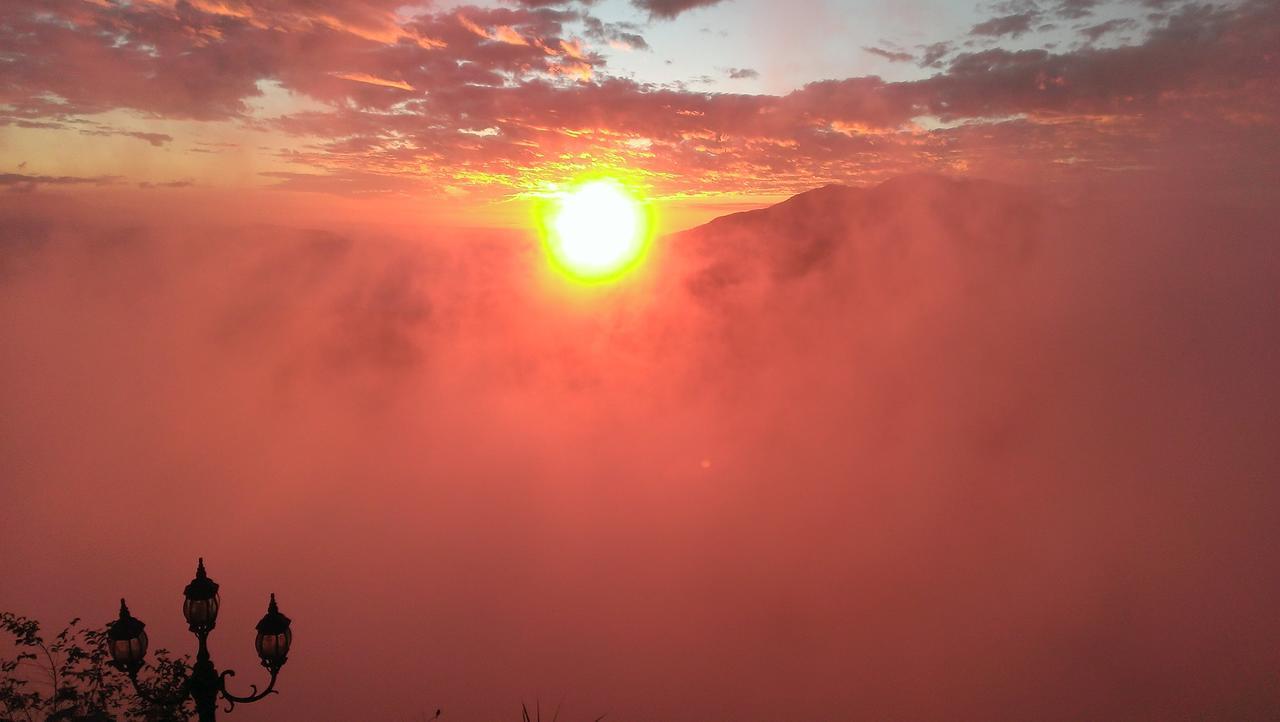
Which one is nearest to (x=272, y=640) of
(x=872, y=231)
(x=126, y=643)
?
(x=126, y=643)

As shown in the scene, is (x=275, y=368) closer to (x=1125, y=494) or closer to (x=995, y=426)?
(x=995, y=426)

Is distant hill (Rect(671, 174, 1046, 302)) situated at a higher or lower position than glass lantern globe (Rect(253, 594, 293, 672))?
lower

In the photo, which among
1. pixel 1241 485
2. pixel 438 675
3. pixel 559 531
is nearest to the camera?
pixel 438 675

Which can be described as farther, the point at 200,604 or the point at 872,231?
the point at 872,231

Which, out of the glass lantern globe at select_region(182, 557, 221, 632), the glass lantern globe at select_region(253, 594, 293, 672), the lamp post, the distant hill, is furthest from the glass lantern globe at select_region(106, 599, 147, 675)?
the distant hill

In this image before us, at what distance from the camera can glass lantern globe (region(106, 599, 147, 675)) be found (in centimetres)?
418

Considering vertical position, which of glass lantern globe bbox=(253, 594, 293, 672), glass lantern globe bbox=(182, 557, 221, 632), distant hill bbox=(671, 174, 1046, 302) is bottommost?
distant hill bbox=(671, 174, 1046, 302)

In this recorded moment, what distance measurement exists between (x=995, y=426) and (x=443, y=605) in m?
53.4

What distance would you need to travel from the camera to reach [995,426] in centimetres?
6781

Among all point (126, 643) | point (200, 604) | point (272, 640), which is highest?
point (200, 604)

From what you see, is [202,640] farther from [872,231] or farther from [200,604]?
[872,231]

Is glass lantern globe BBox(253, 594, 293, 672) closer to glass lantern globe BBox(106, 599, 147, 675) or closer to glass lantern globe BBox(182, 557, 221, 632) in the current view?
glass lantern globe BBox(182, 557, 221, 632)

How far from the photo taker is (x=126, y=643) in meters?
4.20

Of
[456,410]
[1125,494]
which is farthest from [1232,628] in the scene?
[456,410]
